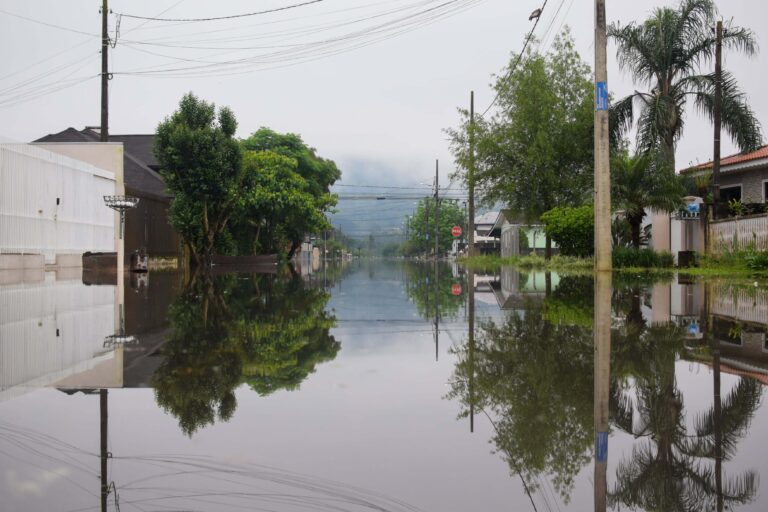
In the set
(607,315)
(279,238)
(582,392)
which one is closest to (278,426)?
(582,392)

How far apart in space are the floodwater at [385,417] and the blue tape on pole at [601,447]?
0.07 ft

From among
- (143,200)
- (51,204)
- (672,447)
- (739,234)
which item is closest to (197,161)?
(51,204)

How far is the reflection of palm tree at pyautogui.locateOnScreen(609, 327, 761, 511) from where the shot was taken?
2.63 m

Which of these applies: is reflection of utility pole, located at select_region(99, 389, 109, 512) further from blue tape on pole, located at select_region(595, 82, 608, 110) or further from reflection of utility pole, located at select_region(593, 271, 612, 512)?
blue tape on pole, located at select_region(595, 82, 608, 110)

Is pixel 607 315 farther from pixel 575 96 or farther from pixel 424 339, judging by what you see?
pixel 575 96

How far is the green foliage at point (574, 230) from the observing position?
28.2 metres

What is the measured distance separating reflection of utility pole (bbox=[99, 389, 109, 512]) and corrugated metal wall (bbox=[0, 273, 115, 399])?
70cm

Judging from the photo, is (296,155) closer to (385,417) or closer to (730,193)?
(730,193)

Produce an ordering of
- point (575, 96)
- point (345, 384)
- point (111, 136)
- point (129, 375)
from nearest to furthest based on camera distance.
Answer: point (345, 384), point (129, 375), point (575, 96), point (111, 136)

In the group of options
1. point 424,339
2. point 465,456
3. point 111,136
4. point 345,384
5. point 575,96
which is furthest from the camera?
point 111,136

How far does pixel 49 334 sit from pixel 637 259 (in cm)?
2031

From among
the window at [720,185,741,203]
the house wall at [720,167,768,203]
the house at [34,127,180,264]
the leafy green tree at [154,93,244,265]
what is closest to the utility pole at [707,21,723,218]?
the house wall at [720,167,768,203]

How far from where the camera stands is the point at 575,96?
113 feet

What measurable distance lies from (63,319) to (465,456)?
7.18 m
